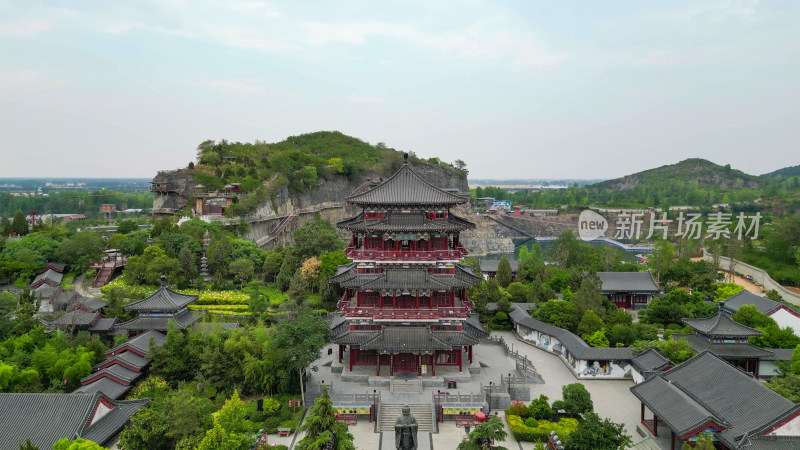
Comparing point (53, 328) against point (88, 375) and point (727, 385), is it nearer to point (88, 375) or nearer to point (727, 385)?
point (88, 375)

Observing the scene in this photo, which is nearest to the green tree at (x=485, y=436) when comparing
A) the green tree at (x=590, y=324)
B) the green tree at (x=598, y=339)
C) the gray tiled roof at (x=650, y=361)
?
the gray tiled roof at (x=650, y=361)

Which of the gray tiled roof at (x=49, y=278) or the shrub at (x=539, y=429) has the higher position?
the gray tiled roof at (x=49, y=278)

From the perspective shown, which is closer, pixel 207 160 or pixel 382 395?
pixel 382 395

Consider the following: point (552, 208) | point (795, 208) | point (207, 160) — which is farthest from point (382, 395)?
point (552, 208)

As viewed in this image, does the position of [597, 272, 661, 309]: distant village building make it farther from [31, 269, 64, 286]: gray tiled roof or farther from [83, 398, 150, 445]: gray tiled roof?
[31, 269, 64, 286]: gray tiled roof

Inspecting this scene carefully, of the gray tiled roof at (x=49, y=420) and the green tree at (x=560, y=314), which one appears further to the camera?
the green tree at (x=560, y=314)

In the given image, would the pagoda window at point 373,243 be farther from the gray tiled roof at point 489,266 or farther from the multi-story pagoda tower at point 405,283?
the gray tiled roof at point 489,266

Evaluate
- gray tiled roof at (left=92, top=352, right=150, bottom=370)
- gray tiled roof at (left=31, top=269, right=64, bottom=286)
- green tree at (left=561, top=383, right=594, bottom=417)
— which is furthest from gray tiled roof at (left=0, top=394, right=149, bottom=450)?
gray tiled roof at (left=31, top=269, right=64, bottom=286)
